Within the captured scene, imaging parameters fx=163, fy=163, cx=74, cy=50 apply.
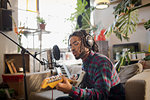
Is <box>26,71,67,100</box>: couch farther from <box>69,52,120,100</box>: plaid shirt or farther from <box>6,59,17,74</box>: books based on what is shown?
<box>6,59,17,74</box>: books

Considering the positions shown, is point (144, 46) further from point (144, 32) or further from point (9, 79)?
point (9, 79)

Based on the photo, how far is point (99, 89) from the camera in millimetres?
989

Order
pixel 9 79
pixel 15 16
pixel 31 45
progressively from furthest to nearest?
pixel 31 45 → pixel 15 16 → pixel 9 79

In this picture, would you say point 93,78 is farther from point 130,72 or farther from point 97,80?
point 130,72

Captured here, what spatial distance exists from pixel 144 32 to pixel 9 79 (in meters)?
4.06

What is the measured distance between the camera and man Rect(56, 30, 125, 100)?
94cm

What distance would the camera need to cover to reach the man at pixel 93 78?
94 cm

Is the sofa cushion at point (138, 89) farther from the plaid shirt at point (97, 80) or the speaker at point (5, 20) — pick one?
the speaker at point (5, 20)

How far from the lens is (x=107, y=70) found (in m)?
1.03

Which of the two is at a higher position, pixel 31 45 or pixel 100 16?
pixel 100 16

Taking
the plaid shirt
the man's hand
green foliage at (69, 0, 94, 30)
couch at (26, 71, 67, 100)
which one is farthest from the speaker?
the man's hand

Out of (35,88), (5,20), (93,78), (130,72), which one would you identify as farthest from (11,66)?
(93,78)

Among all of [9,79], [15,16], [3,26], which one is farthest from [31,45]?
[9,79]

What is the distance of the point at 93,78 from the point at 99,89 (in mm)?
119
